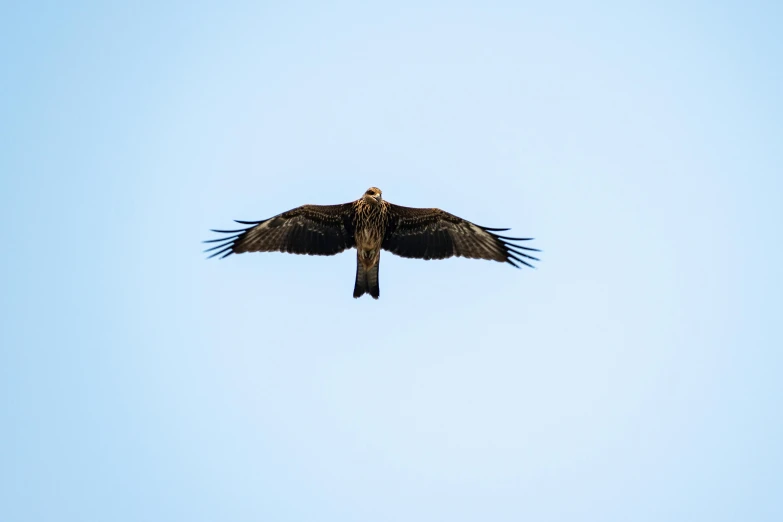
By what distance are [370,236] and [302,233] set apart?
1.25 metres

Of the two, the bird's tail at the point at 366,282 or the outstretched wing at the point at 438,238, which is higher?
the outstretched wing at the point at 438,238

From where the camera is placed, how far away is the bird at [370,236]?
13828mm

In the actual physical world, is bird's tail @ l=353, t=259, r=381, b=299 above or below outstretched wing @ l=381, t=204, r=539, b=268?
below

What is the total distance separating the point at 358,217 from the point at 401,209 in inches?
31.9

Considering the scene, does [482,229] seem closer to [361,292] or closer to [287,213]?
[361,292]

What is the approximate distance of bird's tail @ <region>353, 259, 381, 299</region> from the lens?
13648mm

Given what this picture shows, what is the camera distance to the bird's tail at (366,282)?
44.8 ft

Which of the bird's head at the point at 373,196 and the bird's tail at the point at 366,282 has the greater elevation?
the bird's head at the point at 373,196

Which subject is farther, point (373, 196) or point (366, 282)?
point (366, 282)

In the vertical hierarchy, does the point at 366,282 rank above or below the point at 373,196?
below

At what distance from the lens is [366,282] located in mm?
13773

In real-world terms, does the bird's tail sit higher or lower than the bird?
lower

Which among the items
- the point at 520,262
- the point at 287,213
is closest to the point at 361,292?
the point at 287,213

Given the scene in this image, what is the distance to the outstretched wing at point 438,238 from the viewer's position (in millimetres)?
14188
